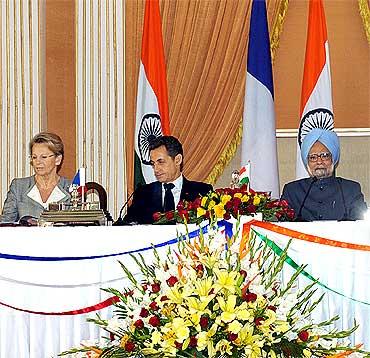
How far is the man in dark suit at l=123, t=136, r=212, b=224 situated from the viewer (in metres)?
5.31

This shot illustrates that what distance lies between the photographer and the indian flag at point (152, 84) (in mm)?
7062

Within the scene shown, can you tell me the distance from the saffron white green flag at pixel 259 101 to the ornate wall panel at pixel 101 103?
1.14 metres

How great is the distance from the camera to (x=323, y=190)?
16.6ft

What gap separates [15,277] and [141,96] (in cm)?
323

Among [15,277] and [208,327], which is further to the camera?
[15,277]

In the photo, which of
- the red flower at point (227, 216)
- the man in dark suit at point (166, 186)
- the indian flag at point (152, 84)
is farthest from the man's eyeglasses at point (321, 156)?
the indian flag at point (152, 84)

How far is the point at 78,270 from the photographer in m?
4.15

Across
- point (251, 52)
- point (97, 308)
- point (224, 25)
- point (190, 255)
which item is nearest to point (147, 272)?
point (190, 255)

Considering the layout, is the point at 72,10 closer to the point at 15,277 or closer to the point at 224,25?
the point at 224,25

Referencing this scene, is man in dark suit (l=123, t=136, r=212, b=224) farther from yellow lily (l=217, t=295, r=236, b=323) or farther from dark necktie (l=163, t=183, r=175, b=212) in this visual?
yellow lily (l=217, t=295, r=236, b=323)

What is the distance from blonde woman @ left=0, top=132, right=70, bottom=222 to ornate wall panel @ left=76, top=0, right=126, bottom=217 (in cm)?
234

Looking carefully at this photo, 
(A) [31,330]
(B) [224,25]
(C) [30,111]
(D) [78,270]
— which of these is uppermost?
(B) [224,25]

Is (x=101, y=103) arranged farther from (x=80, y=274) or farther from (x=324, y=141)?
(x=80, y=274)

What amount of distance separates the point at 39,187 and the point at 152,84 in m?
2.13
